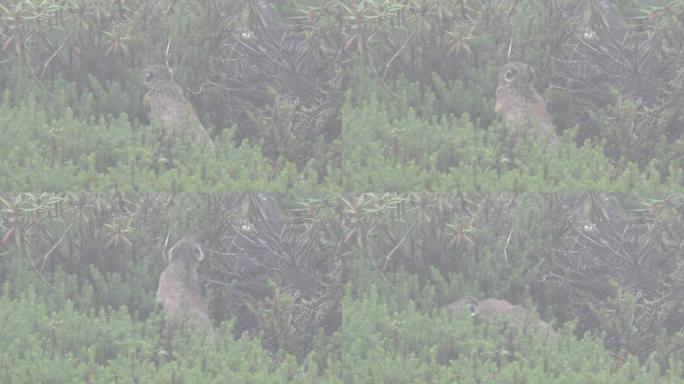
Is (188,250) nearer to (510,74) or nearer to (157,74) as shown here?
(157,74)

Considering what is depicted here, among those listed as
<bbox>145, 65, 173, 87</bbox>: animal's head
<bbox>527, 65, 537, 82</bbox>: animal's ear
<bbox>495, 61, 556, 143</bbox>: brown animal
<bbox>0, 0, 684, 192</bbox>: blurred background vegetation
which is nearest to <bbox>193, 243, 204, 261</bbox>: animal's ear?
<bbox>0, 0, 684, 192</bbox>: blurred background vegetation

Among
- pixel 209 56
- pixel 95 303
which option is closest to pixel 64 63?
pixel 209 56

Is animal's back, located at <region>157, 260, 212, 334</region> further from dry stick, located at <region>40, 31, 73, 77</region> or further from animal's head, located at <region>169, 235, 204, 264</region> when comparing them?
dry stick, located at <region>40, 31, 73, 77</region>

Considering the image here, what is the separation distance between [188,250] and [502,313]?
259 cm

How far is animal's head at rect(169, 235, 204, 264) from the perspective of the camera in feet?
39.7

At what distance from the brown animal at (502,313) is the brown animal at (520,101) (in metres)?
1.41

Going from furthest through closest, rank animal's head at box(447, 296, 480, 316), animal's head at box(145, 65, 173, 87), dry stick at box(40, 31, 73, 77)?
1. dry stick at box(40, 31, 73, 77)
2. animal's head at box(145, 65, 173, 87)
3. animal's head at box(447, 296, 480, 316)

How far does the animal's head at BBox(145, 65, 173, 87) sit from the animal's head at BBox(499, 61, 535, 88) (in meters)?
2.77

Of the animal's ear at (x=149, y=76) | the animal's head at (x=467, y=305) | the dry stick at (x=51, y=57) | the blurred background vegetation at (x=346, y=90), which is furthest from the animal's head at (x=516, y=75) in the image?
the dry stick at (x=51, y=57)

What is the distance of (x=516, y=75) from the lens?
12.4 meters

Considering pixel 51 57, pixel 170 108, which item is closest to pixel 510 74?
pixel 170 108

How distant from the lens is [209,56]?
1258cm

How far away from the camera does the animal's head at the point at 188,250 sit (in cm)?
1211

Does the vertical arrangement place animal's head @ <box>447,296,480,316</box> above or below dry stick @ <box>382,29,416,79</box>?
below
